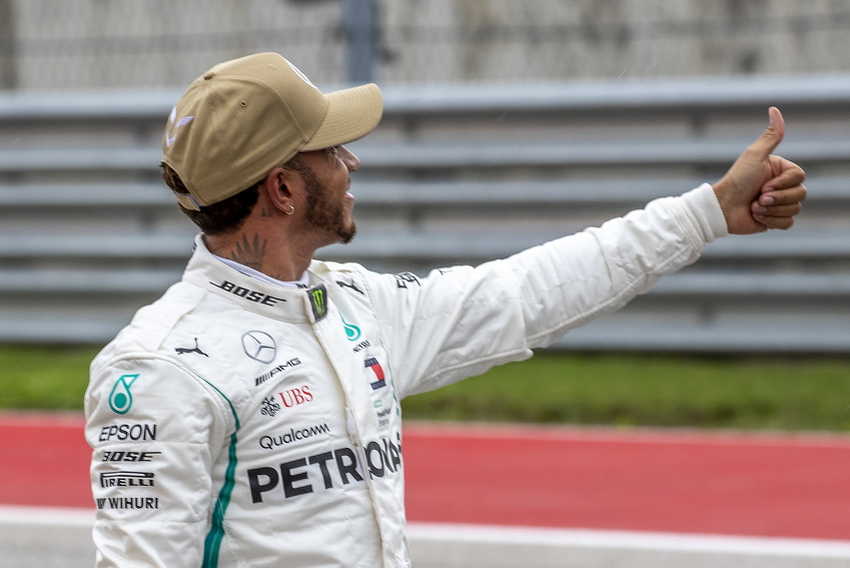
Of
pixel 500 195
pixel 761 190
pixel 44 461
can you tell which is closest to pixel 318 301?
pixel 761 190

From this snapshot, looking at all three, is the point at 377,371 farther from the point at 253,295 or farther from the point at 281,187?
the point at 281,187

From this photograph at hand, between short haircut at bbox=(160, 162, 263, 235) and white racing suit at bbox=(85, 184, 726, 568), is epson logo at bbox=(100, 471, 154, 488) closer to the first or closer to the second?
white racing suit at bbox=(85, 184, 726, 568)

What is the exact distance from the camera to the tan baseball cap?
6.26 ft

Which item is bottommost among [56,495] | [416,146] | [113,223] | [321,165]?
[56,495]

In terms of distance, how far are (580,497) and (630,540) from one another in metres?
0.55

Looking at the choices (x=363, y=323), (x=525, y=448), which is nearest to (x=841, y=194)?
(x=525, y=448)

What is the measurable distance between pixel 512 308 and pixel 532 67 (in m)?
5.02

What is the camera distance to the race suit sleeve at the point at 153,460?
1733 mm

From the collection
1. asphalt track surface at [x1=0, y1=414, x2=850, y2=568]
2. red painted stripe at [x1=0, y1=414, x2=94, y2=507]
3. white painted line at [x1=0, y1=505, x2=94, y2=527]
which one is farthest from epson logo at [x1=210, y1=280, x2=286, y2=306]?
red painted stripe at [x1=0, y1=414, x2=94, y2=507]

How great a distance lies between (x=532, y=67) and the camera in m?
7.13

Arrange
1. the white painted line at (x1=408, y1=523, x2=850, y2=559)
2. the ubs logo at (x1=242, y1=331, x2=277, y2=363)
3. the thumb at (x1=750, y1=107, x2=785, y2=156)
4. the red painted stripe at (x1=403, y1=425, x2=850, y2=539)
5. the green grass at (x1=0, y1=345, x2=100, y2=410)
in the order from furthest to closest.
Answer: the green grass at (x1=0, y1=345, x2=100, y2=410) < the red painted stripe at (x1=403, y1=425, x2=850, y2=539) < the white painted line at (x1=408, y1=523, x2=850, y2=559) < the thumb at (x1=750, y1=107, x2=785, y2=156) < the ubs logo at (x1=242, y1=331, x2=277, y2=363)

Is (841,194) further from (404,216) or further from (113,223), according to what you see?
(113,223)

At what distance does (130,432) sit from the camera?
1764mm

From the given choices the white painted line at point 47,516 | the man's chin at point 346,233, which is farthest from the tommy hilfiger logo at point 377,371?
the white painted line at point 47,516
